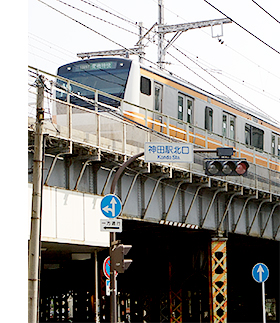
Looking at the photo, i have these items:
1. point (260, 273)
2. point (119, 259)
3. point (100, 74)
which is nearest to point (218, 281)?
point (260, 273)

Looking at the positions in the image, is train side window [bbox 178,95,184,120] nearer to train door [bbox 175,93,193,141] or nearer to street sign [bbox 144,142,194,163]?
train door [bbox 175,93,193,141]

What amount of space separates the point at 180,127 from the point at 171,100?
1.39 metres

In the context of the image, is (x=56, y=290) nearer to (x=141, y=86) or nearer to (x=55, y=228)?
(x=141, y=86)

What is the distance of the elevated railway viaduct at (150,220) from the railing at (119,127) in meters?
0.05

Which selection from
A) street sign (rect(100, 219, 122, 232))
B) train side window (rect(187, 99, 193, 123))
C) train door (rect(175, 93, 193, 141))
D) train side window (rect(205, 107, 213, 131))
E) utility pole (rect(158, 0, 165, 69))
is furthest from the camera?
utility pole (rect(158, 0, 165, 69))

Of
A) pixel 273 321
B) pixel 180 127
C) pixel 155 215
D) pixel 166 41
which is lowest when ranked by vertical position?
pixel 273 321

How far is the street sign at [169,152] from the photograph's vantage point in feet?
54.1

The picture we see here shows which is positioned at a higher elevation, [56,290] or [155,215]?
[155,215]

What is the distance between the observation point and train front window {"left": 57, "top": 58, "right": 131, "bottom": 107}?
81.9 ft

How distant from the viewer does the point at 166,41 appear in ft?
119

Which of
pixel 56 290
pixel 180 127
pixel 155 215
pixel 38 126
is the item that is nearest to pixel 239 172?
pixel 38 126

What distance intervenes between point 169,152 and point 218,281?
50.7 ft

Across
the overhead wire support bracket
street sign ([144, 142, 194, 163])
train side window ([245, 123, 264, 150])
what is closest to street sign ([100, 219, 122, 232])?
street sign ([144, 142, 194, 163])

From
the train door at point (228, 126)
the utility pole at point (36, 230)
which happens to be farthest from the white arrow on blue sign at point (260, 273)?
the utility pole at point (36, 230)
